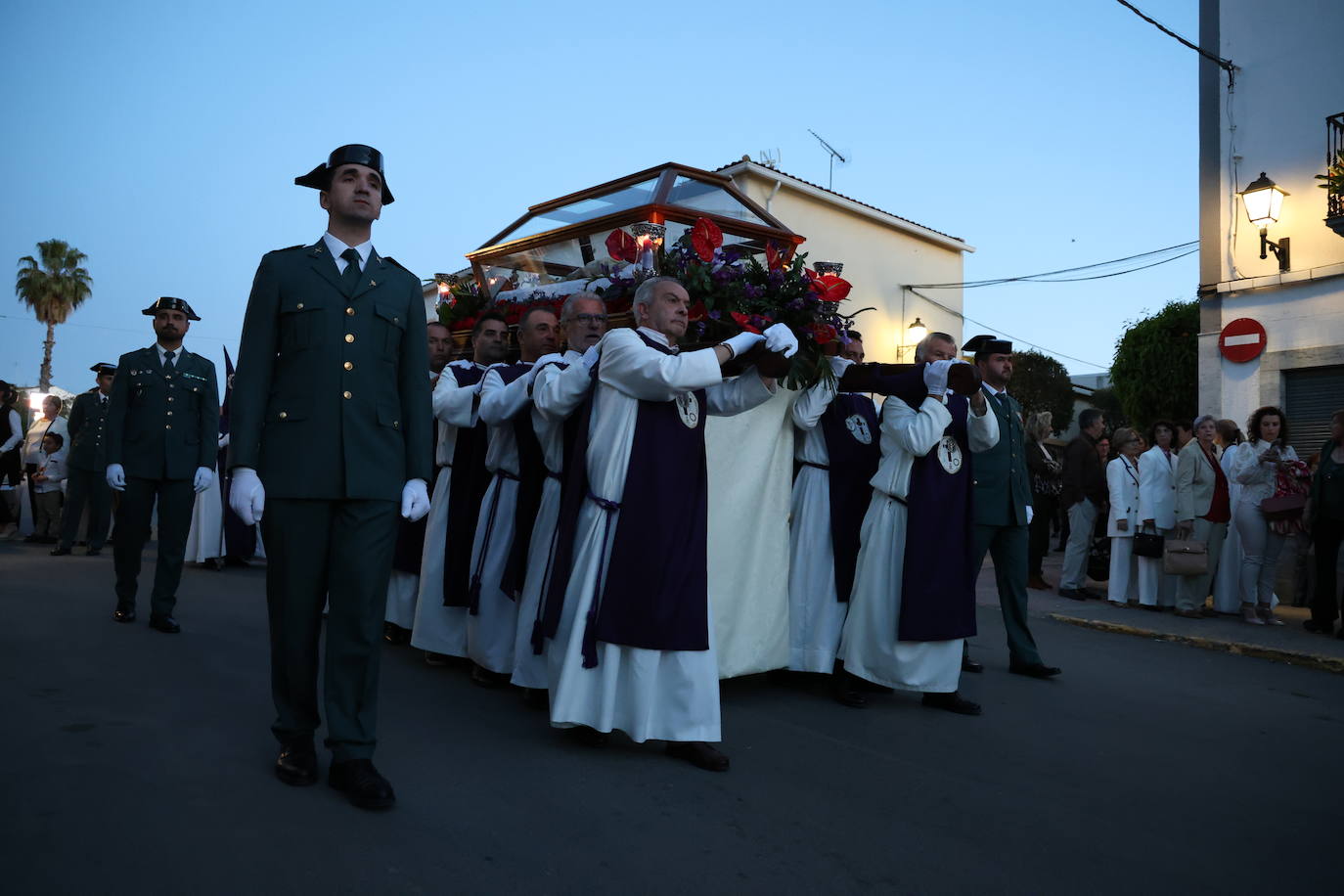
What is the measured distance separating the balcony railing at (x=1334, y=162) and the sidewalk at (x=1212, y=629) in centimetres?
481

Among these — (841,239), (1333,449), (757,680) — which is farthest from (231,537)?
(841,239)

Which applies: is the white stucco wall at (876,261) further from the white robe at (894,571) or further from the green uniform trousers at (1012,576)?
the white robe at (894,571)

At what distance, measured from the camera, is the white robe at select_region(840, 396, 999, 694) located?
527 cm

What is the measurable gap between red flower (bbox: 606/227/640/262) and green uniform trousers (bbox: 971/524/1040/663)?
2.66m

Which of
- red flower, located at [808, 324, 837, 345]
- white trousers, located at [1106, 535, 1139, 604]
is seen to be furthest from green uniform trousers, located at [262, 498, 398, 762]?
white trousers, located at [1106, 535, 1139, 604]

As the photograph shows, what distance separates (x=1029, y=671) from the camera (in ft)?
20.9

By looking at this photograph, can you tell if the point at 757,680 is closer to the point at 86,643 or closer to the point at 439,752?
the point at 439,752

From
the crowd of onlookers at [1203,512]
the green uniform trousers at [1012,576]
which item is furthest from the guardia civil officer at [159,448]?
the crowd of onlookers at [1203,512]

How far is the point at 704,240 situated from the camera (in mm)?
5340

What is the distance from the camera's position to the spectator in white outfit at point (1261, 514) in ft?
30.2

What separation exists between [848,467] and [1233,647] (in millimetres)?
4194

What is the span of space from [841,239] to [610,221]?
1642cm

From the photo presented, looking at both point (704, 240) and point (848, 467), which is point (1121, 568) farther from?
point (704, 240)

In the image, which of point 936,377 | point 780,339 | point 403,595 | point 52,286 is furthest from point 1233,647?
point 52,286
